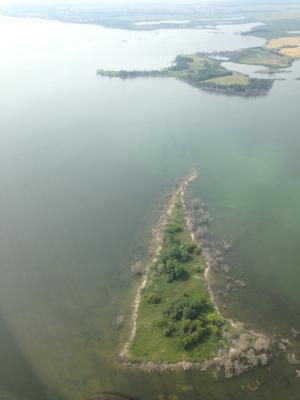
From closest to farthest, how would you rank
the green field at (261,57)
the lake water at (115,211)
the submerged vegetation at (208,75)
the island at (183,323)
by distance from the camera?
the island at (183,323)
the lake water at (115,211)
the submerged vegetation at (208,75)
the green field at (261,57)

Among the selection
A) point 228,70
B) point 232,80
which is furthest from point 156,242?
point 228,70

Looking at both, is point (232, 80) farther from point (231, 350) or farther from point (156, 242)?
point (231, 350)

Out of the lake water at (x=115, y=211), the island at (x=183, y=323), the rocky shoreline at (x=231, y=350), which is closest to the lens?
the rocky shoreline at (x=231, y=350)

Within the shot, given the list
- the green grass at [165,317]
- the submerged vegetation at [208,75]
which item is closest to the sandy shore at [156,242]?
the green grass at [165,317]

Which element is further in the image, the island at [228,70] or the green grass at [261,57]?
the green grass at [261,57]

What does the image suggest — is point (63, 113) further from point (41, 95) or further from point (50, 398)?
point (50, 398)

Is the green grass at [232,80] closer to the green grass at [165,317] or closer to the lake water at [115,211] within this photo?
the lake water at [115,211]
